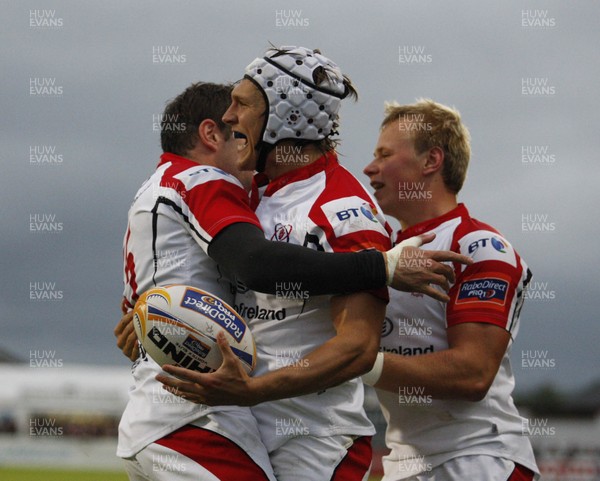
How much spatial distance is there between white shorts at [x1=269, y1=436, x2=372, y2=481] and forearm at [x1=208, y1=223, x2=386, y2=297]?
0.81 meters

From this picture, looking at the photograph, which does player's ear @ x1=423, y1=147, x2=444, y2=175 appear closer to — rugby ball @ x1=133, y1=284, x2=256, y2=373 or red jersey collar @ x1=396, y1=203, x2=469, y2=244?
red jersey collar @ x1=396, y1=203, x2=469, y2=244

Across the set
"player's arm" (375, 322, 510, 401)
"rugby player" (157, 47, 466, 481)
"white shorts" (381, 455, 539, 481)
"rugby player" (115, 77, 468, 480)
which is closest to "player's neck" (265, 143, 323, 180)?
"rugby player" (157, 47, 466, 481)

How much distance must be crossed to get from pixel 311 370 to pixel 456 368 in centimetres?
128

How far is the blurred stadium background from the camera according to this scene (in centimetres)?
2923

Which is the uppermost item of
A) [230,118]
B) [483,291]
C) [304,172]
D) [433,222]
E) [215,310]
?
[230,118]

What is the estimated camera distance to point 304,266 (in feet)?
15.3

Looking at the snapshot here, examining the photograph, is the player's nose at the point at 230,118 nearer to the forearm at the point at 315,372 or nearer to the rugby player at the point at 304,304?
the rugby player at the point at 304,304

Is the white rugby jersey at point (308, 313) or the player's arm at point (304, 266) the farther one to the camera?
the white rugby jersey at point (308, 313)

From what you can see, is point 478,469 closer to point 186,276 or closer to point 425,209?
point 425,209

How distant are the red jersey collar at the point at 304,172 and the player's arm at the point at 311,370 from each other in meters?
0.81

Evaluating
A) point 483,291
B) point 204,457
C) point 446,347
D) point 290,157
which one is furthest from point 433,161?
point 204,457

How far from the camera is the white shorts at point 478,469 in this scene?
227 inches

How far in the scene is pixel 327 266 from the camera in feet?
15.3

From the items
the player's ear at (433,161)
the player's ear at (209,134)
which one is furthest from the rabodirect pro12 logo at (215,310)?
the player's ear at (433,161)
